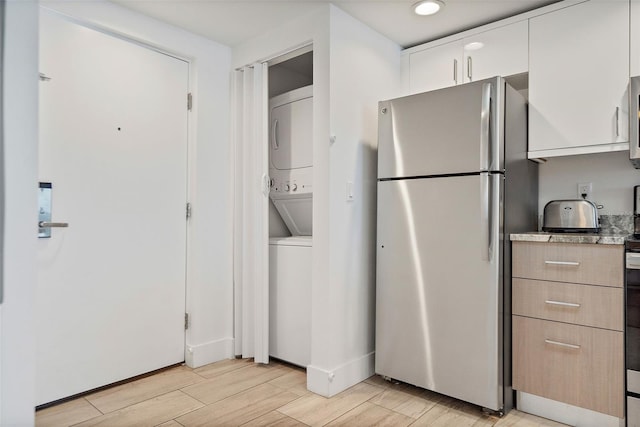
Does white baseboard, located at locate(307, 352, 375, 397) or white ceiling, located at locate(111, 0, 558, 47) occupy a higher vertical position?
Answer: white ceiling, located at locate(111, 0, 558, 47)

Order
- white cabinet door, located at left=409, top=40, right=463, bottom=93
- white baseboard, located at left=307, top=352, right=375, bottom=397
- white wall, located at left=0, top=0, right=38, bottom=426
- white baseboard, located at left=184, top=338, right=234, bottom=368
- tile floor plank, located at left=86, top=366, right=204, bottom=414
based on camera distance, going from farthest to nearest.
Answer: white baseboard, located at left=184, top=338, right=234, bottom=368, white cabinet door, located at left=409, top=40, right=463, bottom=93, white baseboard, located at left=307, top=352, right=375, bottom=397, tile floor plank, located at left=86, top=366, right=204, bottom=414, white wall, located at left=0, top=0, right=38, bottom=426

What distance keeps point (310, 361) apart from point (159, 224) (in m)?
1.29

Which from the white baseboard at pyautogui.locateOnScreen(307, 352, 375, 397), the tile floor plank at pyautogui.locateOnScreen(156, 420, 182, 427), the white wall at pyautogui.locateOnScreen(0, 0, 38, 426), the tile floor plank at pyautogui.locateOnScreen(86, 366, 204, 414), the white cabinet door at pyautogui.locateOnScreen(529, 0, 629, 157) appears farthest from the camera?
the white baseboard at pyautogui.locateOnScreen(307, 352, 375, 397)

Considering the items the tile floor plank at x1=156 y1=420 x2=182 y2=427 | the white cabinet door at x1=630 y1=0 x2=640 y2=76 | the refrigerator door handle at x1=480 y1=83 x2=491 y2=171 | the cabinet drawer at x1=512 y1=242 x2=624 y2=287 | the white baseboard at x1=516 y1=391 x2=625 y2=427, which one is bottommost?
the tile floor plank at x1=156 y1=420 x2=182 y2=427

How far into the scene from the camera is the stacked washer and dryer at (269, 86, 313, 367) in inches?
108

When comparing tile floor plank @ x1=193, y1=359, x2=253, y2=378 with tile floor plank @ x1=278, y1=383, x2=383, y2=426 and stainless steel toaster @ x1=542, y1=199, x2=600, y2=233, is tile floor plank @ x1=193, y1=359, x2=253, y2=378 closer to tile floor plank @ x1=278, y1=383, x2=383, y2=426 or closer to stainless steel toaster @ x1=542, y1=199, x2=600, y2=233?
tile floor plank @ x1=278, y1=383, x2=383, y2=426

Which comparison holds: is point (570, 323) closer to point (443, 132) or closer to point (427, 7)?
point (443, 132)

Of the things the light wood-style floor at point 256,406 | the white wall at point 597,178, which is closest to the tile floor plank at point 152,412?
the light wood-style floor at point 256,406

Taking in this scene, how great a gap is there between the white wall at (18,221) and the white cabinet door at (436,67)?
2.18 meters

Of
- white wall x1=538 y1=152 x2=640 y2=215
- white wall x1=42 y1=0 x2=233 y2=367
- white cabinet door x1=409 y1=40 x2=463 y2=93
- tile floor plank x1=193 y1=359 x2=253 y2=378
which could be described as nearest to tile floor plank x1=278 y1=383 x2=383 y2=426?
tile floor plank x1=193 y1=359 x2=253 y2=378

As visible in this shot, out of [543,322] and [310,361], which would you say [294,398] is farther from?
[543,322]

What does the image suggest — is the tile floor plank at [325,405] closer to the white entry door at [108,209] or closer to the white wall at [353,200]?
the white wall at [353,200]

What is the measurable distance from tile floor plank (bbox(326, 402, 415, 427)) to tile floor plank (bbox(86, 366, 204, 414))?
3.21ft

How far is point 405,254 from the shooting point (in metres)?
2.41
